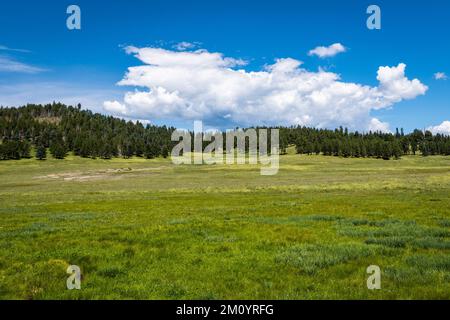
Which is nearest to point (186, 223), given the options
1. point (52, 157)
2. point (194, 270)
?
point (194, 270)

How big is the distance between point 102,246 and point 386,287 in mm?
11525

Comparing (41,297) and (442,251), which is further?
(442,251)

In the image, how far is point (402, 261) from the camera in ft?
43.7

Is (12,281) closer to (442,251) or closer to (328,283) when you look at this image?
(328,283)

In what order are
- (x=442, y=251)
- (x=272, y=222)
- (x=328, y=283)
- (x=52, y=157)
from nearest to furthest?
1. (x=328, y=283)
2. (x=442, y=251)
3. (x=272, y=222)
4. (x=52, y=157)

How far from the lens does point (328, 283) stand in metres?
11.3

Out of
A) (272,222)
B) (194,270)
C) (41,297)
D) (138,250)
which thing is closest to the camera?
(41,297)

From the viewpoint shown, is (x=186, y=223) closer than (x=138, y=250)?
No

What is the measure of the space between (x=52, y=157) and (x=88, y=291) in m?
194

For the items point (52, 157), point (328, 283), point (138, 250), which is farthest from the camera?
point (52, 157)
